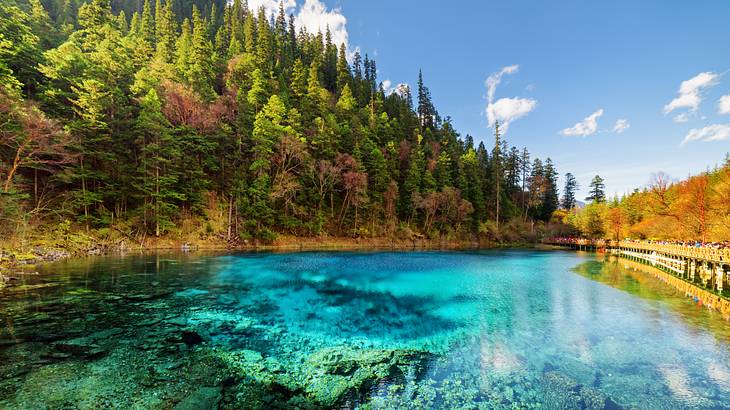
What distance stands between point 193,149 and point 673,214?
59.9 metres

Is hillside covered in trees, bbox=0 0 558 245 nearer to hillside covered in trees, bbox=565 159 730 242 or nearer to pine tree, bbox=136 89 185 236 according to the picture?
pine tree, bbox=136 89 185 236

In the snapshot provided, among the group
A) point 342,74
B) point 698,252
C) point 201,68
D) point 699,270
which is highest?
point 342,74

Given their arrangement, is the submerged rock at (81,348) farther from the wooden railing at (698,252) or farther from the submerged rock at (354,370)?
the wooden railing at (698,252)

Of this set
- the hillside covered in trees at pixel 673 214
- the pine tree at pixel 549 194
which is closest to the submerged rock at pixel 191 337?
the hillside covered in trees at pixel 673 214

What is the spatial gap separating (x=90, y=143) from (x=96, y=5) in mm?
21474

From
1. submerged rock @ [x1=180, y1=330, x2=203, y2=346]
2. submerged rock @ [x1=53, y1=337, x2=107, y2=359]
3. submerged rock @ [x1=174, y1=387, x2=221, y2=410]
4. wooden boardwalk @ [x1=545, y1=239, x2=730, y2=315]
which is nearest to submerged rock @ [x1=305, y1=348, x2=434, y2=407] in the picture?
submerged rock @ [x1=174, y1=387, x2=221, y2=410]

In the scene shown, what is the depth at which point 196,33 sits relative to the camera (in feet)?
148

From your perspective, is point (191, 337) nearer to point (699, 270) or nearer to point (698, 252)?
point (698, 252)

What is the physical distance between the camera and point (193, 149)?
32.8 metres

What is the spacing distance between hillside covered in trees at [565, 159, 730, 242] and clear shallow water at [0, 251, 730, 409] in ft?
76.3

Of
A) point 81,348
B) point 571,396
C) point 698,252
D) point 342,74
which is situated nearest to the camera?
point 571,396

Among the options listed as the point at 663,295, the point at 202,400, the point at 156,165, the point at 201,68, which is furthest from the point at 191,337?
the point at 201,68

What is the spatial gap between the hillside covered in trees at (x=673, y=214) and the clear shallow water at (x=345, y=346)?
23.3 m

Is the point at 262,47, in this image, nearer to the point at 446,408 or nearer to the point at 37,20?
the point at 37,20
